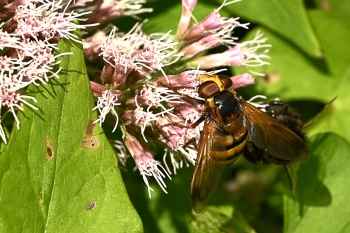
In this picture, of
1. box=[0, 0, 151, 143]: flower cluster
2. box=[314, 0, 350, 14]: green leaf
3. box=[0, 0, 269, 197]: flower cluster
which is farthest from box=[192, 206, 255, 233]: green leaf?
box=[314, 0, 350, 14]: green leaf

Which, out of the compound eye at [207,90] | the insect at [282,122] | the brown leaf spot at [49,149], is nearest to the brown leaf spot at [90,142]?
the brown leaf spot at [49,149]

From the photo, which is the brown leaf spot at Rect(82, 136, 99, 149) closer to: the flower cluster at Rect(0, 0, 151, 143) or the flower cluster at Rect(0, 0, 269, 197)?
the flower cluster at Rect(0, 0, 269, 197)

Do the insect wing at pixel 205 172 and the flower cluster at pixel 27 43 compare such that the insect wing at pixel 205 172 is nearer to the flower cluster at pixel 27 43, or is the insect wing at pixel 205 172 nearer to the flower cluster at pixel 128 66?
the flower cluster at pixel 128 66

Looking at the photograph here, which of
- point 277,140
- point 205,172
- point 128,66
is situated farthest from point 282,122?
point 128,66

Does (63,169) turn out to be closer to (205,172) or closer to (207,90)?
(205,172)

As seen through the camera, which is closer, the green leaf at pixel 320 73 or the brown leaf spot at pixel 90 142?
the brown leaf spot at pixel 90 142

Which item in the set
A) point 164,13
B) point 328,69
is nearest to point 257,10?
point 164,13
